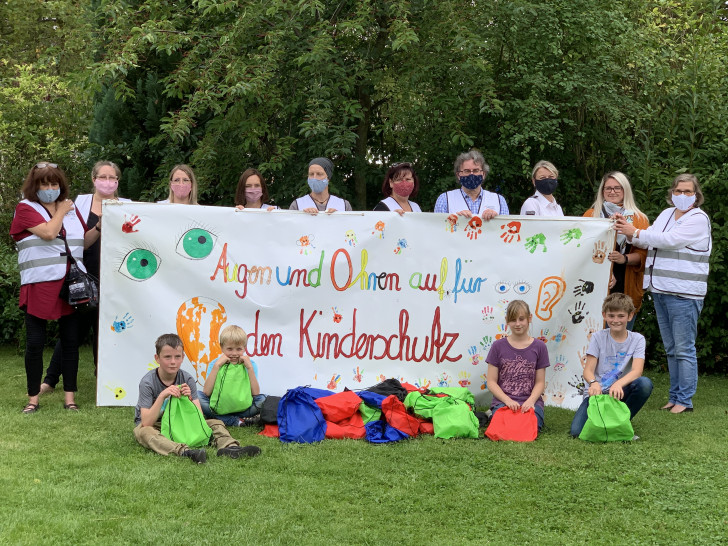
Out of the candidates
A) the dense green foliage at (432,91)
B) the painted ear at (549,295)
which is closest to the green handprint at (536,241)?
the painted ear at (549,295)

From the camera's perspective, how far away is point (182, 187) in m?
6.47

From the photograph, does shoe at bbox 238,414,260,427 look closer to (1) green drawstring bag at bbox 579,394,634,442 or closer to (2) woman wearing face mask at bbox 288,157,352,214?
(2) woman wearing face mask at bbox 288,157,352,214

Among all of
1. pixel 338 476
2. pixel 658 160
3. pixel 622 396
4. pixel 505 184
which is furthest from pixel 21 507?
pixel 658 160

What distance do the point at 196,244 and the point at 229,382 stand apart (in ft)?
4.27

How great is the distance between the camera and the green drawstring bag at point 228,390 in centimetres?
557

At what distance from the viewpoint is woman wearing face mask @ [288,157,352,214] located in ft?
21.4

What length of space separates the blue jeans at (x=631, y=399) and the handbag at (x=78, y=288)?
366cm

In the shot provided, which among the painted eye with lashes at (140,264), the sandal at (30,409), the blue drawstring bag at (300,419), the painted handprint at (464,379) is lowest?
the sandal at (30,409)

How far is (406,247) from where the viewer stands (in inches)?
252

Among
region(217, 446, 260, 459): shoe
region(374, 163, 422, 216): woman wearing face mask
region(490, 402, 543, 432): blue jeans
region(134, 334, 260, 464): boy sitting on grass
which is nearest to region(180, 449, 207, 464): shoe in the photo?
region(134, 334, 260, 464): boy sitting on grass

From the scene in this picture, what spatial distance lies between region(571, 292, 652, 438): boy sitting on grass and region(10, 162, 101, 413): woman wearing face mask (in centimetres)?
391

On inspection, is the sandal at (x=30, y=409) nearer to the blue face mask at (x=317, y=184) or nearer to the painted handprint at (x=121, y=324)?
the painted handprint at (x=121, y=324)

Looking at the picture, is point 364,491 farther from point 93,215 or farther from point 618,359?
point 93,215

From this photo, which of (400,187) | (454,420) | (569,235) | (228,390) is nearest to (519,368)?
(454,420)
